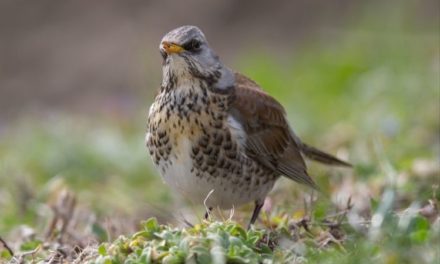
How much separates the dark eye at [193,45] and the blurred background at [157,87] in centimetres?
87

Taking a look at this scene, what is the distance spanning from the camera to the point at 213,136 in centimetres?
543

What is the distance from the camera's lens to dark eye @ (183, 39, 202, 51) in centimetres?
554

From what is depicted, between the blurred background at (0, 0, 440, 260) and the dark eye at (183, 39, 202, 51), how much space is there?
0.87 metres

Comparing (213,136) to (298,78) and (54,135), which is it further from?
(298,78)

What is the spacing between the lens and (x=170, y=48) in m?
5.47

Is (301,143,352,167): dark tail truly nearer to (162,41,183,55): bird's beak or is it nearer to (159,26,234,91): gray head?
(159,26,234,91): gray head

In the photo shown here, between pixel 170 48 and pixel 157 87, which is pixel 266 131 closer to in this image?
pixel 170 48

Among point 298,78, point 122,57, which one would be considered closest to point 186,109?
point 298,78

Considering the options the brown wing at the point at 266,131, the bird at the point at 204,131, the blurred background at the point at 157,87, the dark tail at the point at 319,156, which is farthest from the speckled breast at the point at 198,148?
the dark tail at the point at 319,156

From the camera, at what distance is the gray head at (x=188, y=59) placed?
550 centimetres

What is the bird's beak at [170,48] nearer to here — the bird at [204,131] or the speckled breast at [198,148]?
the bird at [204,131]

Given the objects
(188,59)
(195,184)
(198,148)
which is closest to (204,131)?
(198,148)

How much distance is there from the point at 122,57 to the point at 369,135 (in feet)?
19.9

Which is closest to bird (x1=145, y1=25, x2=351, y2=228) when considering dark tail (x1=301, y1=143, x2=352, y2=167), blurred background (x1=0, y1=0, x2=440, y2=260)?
blurred background (x1=0, y1=0, x2=440, y2=260)
